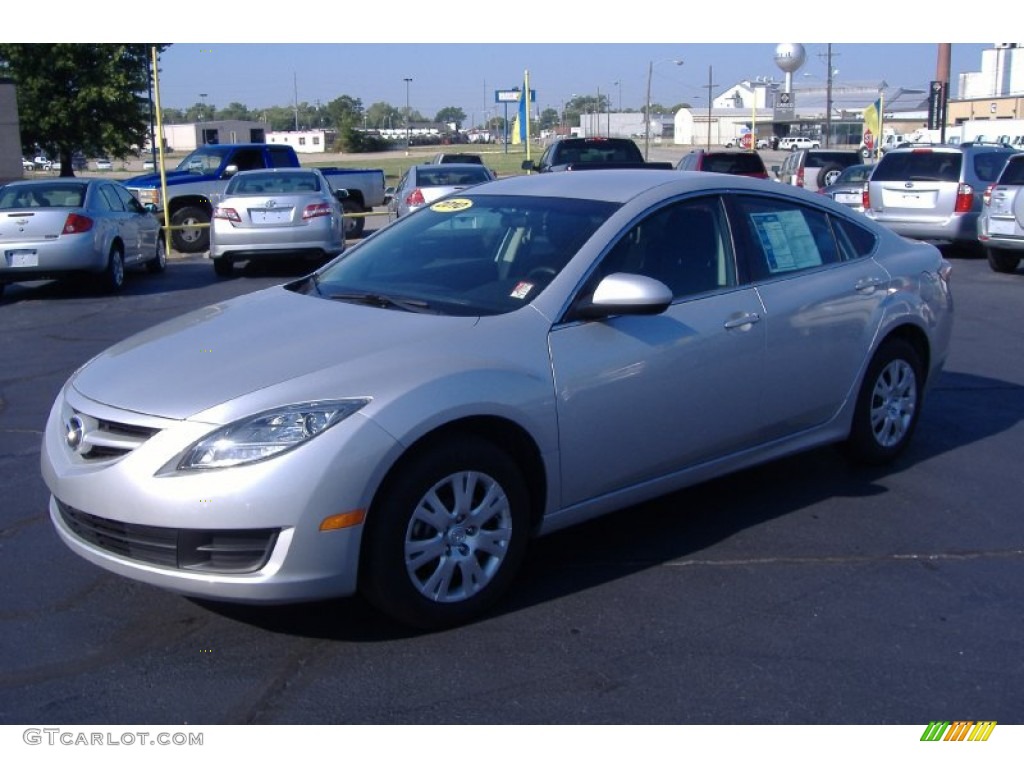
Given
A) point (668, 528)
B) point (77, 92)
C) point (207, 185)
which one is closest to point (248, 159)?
point (207, 185)

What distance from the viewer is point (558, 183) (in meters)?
5.36

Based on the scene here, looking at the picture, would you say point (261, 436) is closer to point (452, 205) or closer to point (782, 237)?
point (452, 205)

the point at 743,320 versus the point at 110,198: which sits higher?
the point at 110,198

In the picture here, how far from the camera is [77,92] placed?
3312 centimetres

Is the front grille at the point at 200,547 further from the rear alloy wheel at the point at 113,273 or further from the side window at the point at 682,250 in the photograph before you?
the rear alloy wheel at the point at 113,273

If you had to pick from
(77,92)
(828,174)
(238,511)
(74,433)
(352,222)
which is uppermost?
(77,92)

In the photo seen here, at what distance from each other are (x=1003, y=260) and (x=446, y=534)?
43.3 feet

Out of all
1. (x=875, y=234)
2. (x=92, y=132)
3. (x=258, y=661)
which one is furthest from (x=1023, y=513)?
(x=92, y=132)

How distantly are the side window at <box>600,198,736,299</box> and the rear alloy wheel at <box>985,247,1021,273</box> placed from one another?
11318mm

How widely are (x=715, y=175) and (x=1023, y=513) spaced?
2235mm

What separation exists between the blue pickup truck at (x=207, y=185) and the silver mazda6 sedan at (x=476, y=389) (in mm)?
15121

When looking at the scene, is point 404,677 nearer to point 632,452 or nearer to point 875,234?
point 632,452

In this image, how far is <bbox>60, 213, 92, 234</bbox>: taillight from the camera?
13305 millimetres

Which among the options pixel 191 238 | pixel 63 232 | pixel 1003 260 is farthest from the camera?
pixel 191 238
